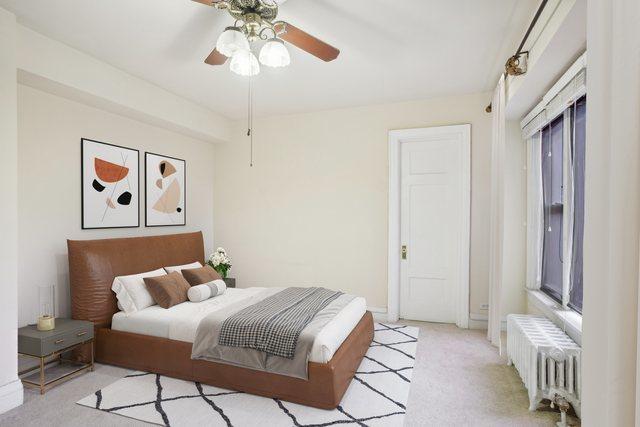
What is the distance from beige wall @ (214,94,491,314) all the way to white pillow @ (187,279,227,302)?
4.47ft

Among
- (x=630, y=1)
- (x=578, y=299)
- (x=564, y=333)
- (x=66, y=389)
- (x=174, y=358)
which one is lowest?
(x=66, y=389)

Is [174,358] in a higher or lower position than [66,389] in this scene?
higher

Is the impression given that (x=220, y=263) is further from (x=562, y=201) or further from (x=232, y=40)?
(x=562, y=201)

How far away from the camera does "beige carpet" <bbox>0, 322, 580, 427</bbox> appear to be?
228 centimetres

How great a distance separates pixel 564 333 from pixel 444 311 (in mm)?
1834

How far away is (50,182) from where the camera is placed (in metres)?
3.08

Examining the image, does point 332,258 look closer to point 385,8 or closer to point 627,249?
point 385,8

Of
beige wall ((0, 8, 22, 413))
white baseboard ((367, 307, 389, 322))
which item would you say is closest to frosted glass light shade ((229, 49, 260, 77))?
beige wall ((0, 8, 22, 413))

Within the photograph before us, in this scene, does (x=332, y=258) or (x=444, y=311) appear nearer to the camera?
(x=444, y=311)

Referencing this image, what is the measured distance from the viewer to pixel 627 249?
2.31ft

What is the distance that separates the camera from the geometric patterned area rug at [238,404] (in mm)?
2273

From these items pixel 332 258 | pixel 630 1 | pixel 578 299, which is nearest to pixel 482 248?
pixel 578 299

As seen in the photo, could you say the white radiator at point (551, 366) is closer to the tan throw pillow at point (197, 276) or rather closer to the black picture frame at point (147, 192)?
the tan throw pillow at point (197, 276)

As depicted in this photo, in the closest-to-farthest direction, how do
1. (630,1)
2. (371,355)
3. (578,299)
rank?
(630,1), (578,299), (371,355)
